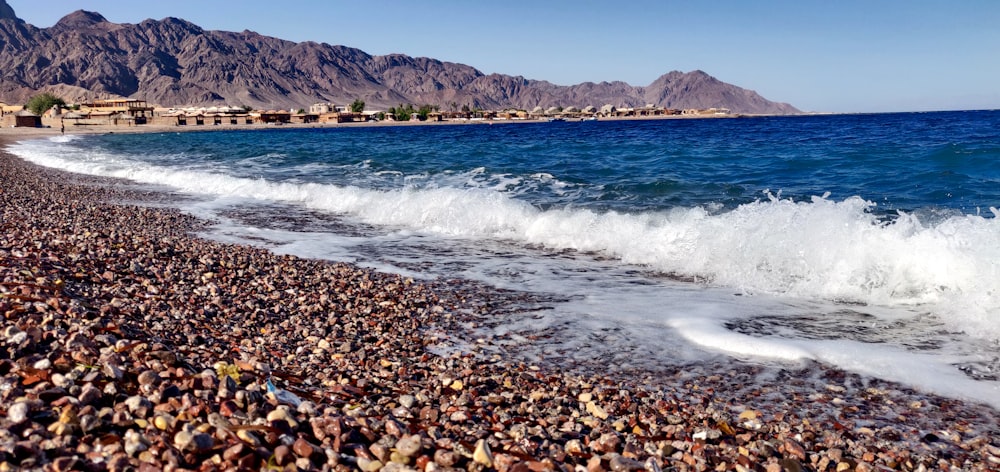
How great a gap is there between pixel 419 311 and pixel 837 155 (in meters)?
21.8

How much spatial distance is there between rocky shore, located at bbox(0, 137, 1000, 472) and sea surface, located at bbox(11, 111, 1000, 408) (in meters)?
0.66

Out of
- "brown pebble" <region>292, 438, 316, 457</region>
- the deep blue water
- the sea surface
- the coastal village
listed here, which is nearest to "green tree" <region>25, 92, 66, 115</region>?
the coastal village

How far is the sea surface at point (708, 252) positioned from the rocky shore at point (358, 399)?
661 mm

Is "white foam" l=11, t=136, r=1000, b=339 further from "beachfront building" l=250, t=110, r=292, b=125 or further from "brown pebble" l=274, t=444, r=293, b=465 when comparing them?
"beachfront building" l=250, t=110, r=292, b=125

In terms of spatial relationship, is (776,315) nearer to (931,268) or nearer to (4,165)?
(931,268)

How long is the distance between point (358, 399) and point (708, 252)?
22.3 feet

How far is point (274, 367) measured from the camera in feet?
15.4

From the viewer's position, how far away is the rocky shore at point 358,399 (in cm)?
309

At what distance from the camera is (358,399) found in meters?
4.22

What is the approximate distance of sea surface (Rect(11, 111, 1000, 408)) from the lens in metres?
5.98

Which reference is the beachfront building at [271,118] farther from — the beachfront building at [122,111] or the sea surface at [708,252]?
the sea surface at [708,252]

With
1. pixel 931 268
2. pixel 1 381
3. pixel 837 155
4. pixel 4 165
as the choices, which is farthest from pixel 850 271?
pixel 4 165

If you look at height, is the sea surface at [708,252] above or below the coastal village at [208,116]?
below

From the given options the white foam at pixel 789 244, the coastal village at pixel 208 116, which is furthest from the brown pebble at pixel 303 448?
the coastal village at pixel 208 116
